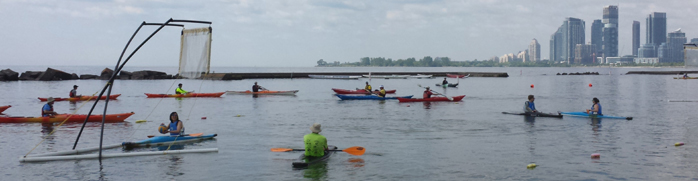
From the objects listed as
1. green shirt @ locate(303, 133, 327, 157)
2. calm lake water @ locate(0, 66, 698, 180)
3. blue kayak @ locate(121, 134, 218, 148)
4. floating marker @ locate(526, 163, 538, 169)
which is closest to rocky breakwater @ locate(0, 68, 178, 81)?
calm lake water @ locate(0, 66, 698, 180)

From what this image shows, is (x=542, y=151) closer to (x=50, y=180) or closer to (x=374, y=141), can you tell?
(x=374, y=141)

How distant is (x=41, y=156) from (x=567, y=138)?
22.1 m

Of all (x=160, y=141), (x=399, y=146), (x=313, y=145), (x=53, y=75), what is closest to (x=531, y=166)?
(x=399, y=146)

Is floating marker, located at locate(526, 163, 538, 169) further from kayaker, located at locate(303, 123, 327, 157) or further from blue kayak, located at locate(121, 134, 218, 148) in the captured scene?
blue kayak, located at locate(121, 134, 218, 148)

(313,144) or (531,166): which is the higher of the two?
(313,144)

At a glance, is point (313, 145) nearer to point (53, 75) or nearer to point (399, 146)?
point (399, 146)

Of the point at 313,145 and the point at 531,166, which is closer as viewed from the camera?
the point at 313,145

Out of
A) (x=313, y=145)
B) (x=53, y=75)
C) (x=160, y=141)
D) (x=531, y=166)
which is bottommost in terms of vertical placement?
(x=531, y=166)

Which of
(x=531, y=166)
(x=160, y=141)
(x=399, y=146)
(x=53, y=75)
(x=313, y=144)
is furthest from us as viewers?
(x=53, y=75)

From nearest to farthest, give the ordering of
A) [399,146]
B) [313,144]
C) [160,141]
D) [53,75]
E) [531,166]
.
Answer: [313,144]
[531,166]
[160,141]
[399,146]
[53,75]

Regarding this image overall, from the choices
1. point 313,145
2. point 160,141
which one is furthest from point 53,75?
point 313,145

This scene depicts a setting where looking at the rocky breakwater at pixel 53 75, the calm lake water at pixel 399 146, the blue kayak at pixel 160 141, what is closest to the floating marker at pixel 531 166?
the calm lake water at pixel 399 146

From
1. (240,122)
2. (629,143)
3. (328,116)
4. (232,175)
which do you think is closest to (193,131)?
(240,122)

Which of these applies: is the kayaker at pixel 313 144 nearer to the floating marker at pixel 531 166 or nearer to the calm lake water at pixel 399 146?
the calm lake water at pixel 399 146
